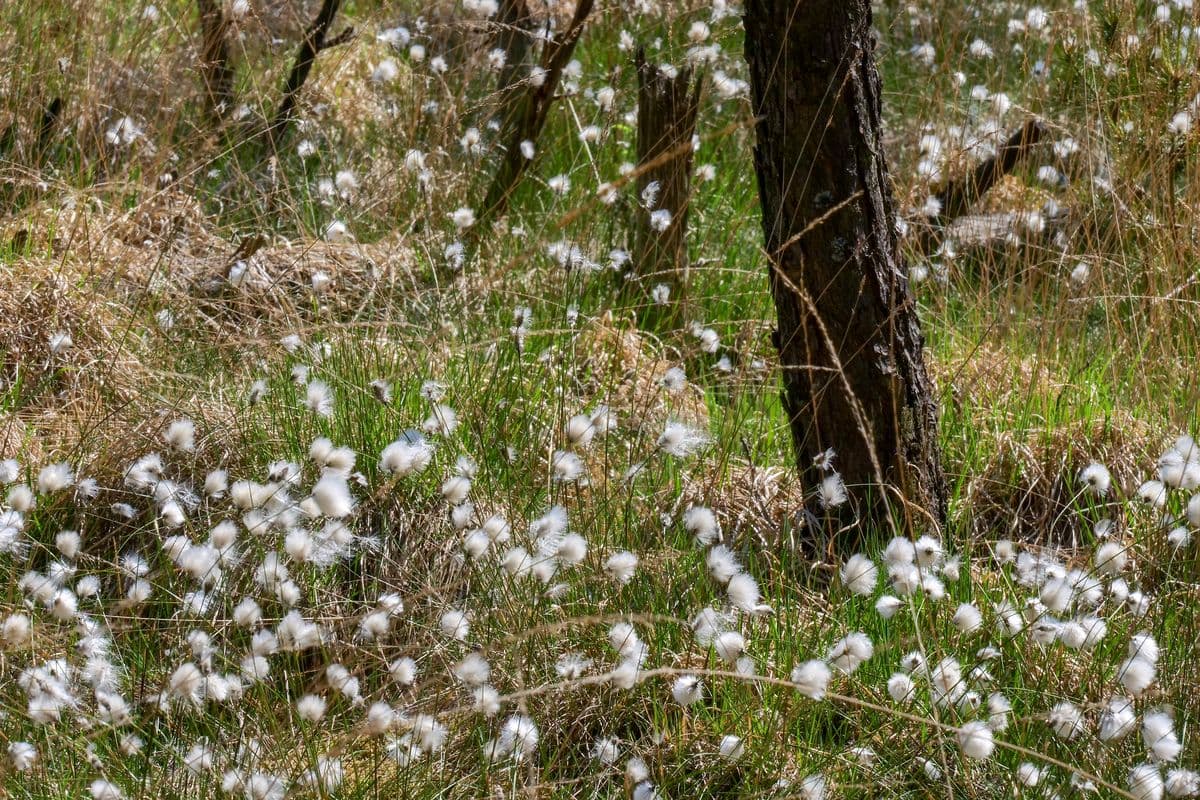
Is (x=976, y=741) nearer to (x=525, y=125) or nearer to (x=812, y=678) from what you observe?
(x=812, y=678)

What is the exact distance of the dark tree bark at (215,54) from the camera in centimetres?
439

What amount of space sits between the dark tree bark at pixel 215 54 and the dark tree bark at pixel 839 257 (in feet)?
7.50

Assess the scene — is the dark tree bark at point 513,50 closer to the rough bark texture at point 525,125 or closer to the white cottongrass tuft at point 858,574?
the rough bark texture at point 525,125

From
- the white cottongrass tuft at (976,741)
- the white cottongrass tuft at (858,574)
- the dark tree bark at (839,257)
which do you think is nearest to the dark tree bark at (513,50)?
the dark tree bark at (839,257)

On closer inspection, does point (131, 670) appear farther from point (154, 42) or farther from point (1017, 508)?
point (154, 42)

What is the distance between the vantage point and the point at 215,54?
4586mm

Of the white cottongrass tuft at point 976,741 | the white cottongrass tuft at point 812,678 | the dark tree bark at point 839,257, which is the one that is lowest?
the white cottongrass tuft at point 976,741

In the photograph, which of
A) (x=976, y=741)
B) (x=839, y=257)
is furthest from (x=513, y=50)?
(x=976, y=741)

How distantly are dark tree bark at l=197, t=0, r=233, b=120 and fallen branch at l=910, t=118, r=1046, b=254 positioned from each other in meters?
2.50

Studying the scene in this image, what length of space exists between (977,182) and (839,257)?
2292 millimetres

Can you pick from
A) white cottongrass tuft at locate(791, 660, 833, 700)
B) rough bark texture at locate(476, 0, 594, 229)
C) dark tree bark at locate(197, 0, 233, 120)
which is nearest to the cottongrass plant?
white cottongrass tuft at locate(791, 660, 833, 700)

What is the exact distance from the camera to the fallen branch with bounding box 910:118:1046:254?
14.5 feet

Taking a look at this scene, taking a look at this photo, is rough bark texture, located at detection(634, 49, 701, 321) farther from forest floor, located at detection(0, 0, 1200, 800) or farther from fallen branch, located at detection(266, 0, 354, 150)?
fallen branch, located at detection(266, 0, 354, 150)

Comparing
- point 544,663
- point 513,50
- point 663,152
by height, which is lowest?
point 544,663
